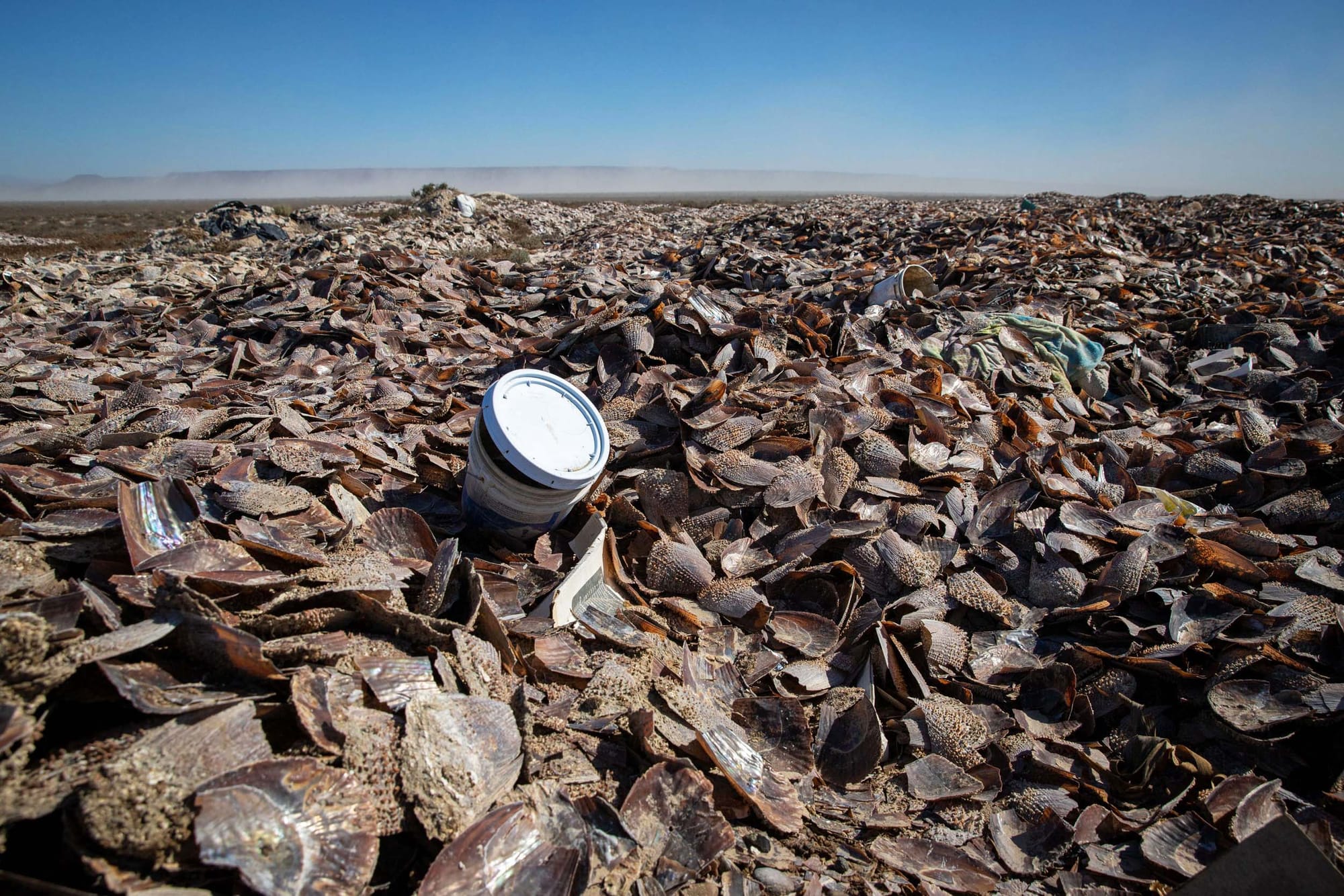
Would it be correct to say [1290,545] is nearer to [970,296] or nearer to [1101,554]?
[1101,554]

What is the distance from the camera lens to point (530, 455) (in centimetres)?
216

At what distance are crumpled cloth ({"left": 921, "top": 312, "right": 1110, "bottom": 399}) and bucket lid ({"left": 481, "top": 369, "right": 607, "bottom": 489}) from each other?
9.94ft

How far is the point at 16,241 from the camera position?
15.7m

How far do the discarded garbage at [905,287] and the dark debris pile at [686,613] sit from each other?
44 centimetres

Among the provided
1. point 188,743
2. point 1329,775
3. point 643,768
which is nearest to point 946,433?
point 1329,775

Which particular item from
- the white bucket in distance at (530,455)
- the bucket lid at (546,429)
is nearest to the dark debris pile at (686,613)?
the white bucket in distance at (530,455)

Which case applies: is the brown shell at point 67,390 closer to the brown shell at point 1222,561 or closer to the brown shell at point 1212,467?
the brown shell at point 1222,561

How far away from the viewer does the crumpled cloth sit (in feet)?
14.3

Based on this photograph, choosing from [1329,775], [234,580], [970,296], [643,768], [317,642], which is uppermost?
[970,296]

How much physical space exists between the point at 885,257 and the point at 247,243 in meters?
12.1

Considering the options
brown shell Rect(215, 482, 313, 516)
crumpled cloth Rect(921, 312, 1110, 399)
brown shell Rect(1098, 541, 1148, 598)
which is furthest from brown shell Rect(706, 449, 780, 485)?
crumpled cloth Rect(921, 312, 1110, 399)

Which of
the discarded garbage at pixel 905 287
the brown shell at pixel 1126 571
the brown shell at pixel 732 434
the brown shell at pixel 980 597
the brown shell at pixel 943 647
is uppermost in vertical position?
the discarded garbage at pixel 905 287

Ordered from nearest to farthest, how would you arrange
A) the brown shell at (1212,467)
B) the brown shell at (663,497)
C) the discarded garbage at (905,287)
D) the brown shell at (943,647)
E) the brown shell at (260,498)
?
the brown shell at (260,498) → the brown shell at (943,647) → the brown shell at (663,497) → the brown shell at (1212,467) → the discarded garbage at (905,287)

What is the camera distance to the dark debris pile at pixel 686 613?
1256 millimetres
